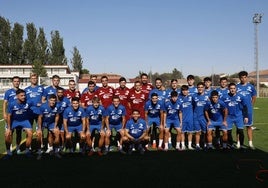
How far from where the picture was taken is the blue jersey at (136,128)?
742cm

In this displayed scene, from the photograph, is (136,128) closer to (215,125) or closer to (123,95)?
(123,95)

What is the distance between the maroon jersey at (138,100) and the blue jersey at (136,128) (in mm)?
716

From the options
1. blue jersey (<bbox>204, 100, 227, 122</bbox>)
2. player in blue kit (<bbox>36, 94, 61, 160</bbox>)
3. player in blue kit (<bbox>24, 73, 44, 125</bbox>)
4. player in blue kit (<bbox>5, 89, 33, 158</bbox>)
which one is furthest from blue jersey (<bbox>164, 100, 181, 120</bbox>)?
player in blue kit (<bbox>5, 89, 33, 158</bbox>)

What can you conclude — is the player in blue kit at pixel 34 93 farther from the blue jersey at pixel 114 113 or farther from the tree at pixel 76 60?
the tree at pixel 76 60

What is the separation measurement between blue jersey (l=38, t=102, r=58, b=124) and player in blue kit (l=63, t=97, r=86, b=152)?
29 centimetres

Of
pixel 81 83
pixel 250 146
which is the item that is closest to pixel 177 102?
pixel 250 146

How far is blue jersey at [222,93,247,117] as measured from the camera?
7.56 meters

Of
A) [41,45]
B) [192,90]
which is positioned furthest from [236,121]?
[41,45]

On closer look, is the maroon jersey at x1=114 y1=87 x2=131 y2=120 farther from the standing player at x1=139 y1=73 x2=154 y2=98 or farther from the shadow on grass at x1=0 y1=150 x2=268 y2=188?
the shadow on grass at x1=0 y1=150 x2=268 y2=188

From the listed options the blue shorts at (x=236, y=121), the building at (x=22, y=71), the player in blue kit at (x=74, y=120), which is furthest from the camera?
the building at (x=22, y=71)

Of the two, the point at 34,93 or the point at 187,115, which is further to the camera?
the point at 187,115

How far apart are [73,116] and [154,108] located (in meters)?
2.18

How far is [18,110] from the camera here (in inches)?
272

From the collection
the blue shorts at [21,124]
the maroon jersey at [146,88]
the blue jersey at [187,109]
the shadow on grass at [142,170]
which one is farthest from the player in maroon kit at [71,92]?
the blue jersey at [187,109]
